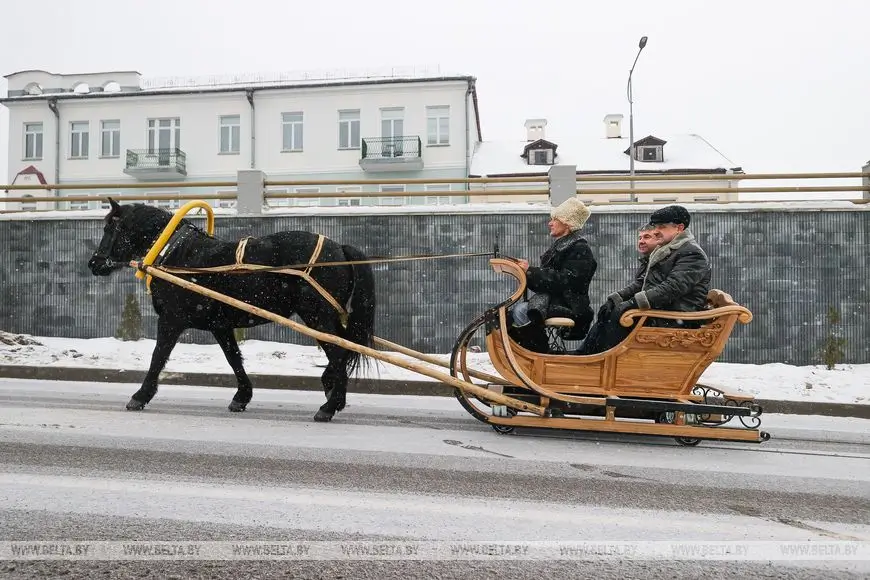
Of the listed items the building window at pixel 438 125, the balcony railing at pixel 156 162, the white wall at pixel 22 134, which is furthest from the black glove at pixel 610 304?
the white wall at pixel 22 134

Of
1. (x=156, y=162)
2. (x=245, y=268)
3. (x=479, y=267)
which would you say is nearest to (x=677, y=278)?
(x=245, y=268)

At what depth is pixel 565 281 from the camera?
4.57 metres

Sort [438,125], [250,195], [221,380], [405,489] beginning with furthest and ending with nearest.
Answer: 1. [438,125]
2. [250,195]
3. [221,380]
4. [405,489]

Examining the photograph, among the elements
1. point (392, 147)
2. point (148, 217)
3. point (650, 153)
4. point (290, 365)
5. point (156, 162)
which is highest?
point (650, 153)

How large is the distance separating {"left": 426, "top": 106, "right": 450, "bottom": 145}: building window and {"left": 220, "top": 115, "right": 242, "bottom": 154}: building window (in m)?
9.28

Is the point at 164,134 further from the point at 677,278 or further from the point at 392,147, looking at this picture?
the point at 677,278

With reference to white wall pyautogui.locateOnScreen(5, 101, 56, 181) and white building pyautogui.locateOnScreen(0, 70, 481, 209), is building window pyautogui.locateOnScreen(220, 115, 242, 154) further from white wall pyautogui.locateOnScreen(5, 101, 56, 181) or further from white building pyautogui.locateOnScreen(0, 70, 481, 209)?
white wall pyautogui.locateOnScreen(5, 101, 56, 181)

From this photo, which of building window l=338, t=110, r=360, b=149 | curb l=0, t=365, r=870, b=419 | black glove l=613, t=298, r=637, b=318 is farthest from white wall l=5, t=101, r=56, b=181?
black glove l=613, t=298, r=637, b=318

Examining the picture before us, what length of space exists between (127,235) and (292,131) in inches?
1019

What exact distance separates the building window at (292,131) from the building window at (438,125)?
20.5 feet

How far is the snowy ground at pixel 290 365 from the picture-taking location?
7.32 metres

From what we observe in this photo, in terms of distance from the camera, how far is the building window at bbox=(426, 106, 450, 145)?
2998cm

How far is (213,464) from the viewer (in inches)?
141

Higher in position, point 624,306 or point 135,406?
point 624,306
